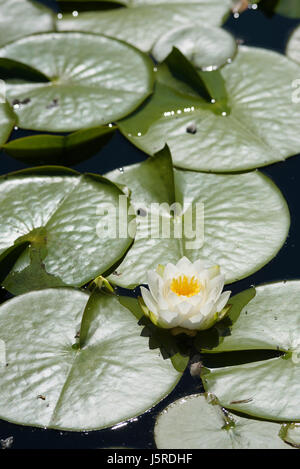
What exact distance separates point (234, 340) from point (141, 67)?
1785 millimetres

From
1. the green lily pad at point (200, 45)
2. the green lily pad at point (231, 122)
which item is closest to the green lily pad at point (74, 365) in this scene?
the green lily pad at point (231, 122)

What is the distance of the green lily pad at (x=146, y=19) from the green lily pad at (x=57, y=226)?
1.25 m

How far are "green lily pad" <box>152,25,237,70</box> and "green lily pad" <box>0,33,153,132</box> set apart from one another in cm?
16

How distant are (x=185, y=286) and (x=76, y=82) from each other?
1.55m

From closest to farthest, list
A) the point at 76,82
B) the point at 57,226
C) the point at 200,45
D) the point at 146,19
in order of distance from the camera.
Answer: the point at 57,226 < the point at 76,82 < the point at 200,45 < the point at 146,19

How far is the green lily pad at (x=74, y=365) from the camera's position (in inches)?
80.3

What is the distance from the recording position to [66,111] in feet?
10.2

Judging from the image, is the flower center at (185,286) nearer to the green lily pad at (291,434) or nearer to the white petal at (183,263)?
the white petal at (183,263)

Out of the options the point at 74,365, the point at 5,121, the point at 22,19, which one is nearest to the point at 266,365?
the point at 74,365

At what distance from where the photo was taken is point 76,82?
3254mm

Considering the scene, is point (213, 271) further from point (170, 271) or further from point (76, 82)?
point (76, 82)

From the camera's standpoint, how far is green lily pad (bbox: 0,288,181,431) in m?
2.04

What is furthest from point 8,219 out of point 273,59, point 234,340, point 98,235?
point 273,59
